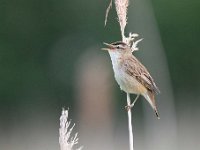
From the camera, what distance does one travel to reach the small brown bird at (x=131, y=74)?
831 cm

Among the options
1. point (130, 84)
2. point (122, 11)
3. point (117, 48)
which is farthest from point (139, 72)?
point (122, 11)

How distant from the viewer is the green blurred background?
2369cm

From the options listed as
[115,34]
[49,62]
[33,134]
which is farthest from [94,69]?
[49,62]

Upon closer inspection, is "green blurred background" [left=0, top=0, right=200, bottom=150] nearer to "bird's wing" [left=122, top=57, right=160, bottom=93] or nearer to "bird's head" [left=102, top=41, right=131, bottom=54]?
"bird's wing" [left=122, top=57, right=160, bottom=93]

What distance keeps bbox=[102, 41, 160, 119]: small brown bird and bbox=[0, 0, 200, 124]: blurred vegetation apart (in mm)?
14274

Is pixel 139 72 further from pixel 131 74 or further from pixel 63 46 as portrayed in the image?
pixel 63 46

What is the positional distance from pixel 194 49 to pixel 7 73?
463 centimetres

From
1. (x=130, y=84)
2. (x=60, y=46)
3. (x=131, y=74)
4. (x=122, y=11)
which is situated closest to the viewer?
(x=122, y=11)

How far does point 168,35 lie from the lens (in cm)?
2523

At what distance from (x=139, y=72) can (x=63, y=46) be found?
56.2ft

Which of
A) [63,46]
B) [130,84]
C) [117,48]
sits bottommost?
[130,84]

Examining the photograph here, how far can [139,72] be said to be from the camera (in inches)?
333

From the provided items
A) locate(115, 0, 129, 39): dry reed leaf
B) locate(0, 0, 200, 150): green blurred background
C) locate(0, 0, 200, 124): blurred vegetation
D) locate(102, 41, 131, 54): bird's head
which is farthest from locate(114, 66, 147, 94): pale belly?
locate(0, 0, 200, 124): blurred vegetation

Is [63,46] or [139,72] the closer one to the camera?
[139,72]
